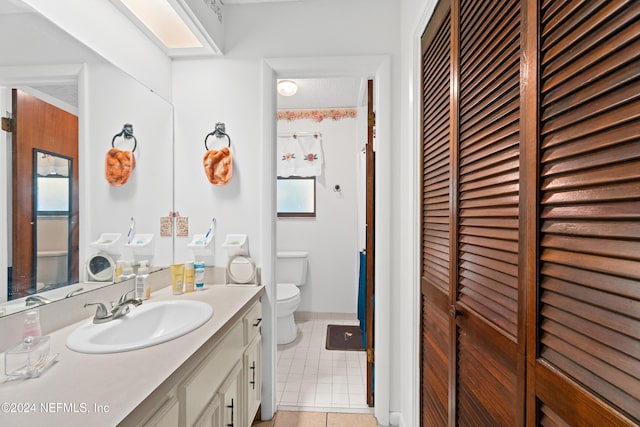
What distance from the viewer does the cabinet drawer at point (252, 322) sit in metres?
1.47

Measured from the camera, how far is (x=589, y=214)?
461 mm

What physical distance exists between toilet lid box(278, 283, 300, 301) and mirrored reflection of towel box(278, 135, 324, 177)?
1251 mm

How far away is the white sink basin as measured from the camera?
0.91 m

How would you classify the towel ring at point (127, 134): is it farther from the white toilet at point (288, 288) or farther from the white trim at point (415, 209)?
the white toilet at point (288, 288)

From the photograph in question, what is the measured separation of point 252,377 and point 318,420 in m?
0.54

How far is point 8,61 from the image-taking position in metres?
0.90

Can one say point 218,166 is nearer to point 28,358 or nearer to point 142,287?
point 142,287

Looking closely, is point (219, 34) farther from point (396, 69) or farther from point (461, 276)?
point (461, 276)

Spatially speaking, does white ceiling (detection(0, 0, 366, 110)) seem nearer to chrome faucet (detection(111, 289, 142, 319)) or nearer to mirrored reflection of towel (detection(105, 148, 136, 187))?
mirrored reflection of towel (detection(105, 148, 136, 187))

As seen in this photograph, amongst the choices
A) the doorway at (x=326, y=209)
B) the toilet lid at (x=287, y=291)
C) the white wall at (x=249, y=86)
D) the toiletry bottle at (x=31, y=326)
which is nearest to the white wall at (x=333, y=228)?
the doorway at (x=326, y=209)

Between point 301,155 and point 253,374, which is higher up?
point 301,155

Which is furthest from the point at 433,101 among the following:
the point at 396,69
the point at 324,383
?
A: the point at 324,383

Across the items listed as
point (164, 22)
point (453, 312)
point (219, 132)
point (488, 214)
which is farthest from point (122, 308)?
point (164, 22)

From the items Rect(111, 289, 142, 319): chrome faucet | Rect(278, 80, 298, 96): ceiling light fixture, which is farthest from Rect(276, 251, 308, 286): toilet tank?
Rect(111, 289, 142, 319): chrome faucet
